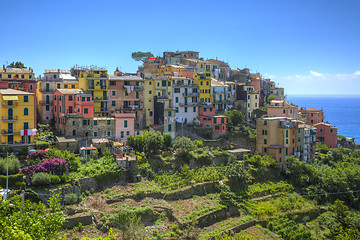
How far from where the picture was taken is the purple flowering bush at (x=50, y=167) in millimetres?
33594

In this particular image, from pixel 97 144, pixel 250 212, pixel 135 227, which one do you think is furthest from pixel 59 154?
pixel 250 212

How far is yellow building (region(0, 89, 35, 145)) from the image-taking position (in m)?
37.8

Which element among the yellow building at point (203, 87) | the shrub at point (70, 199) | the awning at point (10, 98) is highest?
the yellow building at point (203, 87)

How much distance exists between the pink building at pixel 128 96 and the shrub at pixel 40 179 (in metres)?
18.1

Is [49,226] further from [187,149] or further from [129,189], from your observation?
[187,149]

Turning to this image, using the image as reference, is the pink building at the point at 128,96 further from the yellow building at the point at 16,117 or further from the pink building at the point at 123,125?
the yellow building at the point at 16,117

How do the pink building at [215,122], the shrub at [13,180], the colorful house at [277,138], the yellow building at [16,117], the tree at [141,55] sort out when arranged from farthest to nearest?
the tree at [141,55] < the pink building at [215,122] < the colorful house at [277,138] < the yellow building at [16,117] < the shrub at [13,180]

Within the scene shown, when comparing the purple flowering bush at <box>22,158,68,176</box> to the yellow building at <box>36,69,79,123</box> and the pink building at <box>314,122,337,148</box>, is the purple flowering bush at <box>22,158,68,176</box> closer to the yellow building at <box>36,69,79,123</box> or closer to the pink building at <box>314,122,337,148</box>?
the yellow building at <box>36,69,79,123</box>

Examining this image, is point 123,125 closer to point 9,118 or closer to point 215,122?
point 9,118

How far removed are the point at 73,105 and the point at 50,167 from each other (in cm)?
1282

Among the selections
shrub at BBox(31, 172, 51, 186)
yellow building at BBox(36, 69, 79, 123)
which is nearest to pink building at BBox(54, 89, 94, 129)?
yellow building at BBox(36, 69, 79, 123)

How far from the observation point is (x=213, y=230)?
116 feet

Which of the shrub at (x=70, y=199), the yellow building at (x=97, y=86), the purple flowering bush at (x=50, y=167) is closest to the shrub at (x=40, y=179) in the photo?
the purple flowering bush at (x=50, y=167)

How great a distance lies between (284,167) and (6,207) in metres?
40.3
